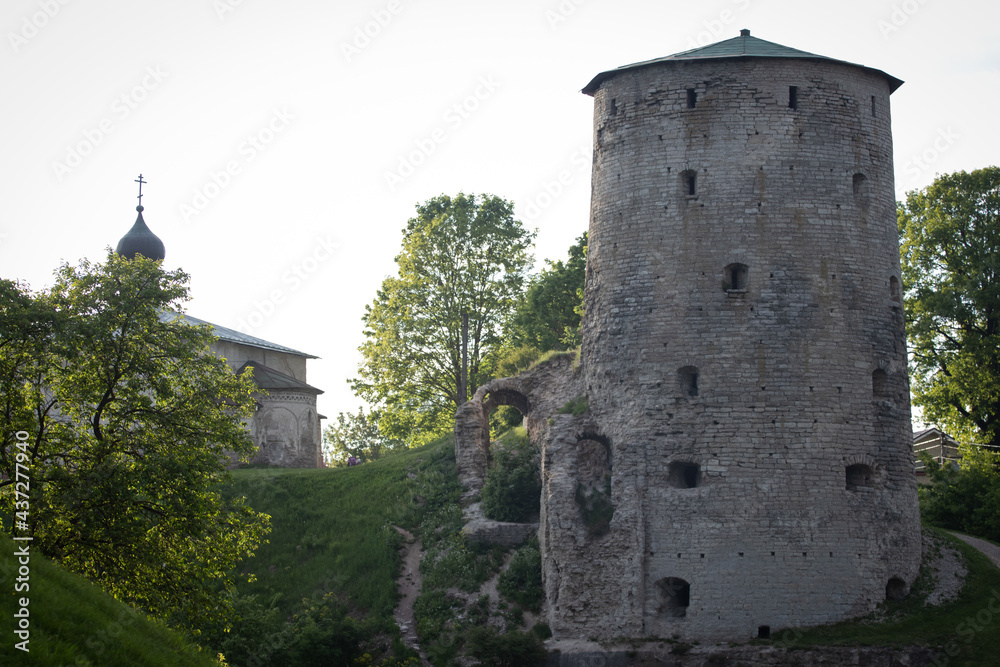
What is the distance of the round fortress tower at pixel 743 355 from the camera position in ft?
78.8

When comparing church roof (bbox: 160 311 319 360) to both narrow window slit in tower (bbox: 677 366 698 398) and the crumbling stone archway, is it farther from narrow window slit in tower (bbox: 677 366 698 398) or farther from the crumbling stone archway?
narrow window slit in tower (bbox: 677 366 698 398)

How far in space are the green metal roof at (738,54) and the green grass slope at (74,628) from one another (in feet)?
57.8

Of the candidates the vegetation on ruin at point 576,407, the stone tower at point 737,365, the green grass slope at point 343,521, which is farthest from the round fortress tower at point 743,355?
the green grass slope at point 343,521

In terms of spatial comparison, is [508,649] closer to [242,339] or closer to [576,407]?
[576,407]

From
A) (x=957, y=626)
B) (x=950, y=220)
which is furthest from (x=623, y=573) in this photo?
(x=950, y=220)

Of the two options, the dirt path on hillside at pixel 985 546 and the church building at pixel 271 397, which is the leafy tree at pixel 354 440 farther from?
the dirt path on hillside at pixel 985 546

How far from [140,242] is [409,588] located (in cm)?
2310

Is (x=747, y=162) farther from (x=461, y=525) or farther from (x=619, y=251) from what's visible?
(x=461, y=525)

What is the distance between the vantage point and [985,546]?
92.3ft

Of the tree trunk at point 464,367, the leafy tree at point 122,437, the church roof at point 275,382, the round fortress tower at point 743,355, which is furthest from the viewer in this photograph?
the tree trunk at point 464,367

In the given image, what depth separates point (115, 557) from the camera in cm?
1839

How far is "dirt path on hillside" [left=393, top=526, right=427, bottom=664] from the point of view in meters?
26.4

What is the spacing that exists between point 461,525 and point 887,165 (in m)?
14.4

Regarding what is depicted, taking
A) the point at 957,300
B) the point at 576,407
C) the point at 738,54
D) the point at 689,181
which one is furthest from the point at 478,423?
the point at 957,300
